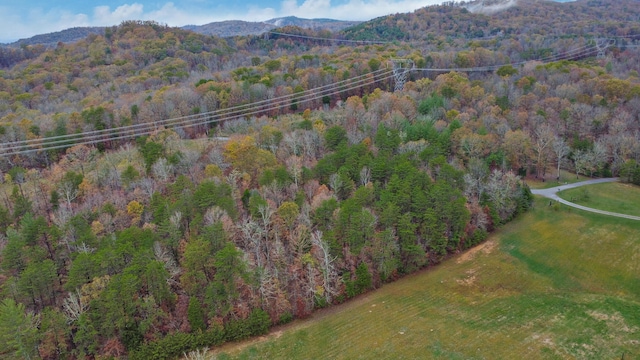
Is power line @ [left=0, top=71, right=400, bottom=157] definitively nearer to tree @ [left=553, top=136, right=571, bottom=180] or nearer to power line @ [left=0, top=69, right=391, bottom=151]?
power line @ [left=0, top=69, right=391, bottom=151]

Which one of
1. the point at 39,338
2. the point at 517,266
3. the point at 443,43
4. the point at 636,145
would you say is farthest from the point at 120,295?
the point at 443,43

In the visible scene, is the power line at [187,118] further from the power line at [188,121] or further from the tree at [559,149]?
the tree at [559,149]

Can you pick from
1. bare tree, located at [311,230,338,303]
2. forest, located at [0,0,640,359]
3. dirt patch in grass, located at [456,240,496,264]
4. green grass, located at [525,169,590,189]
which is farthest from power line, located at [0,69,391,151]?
dirt patch in grass, located at [456,240,496,264]

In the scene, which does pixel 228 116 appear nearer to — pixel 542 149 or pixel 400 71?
pixel 400 71

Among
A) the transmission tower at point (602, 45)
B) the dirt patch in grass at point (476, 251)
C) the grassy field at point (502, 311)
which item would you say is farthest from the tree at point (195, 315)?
the transmission tower at point (602, 45)

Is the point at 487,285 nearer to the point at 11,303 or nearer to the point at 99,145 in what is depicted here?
the point at 11,303

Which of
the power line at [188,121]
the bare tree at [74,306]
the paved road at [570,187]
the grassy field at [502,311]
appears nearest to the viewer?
the bare tree at [74,306]
